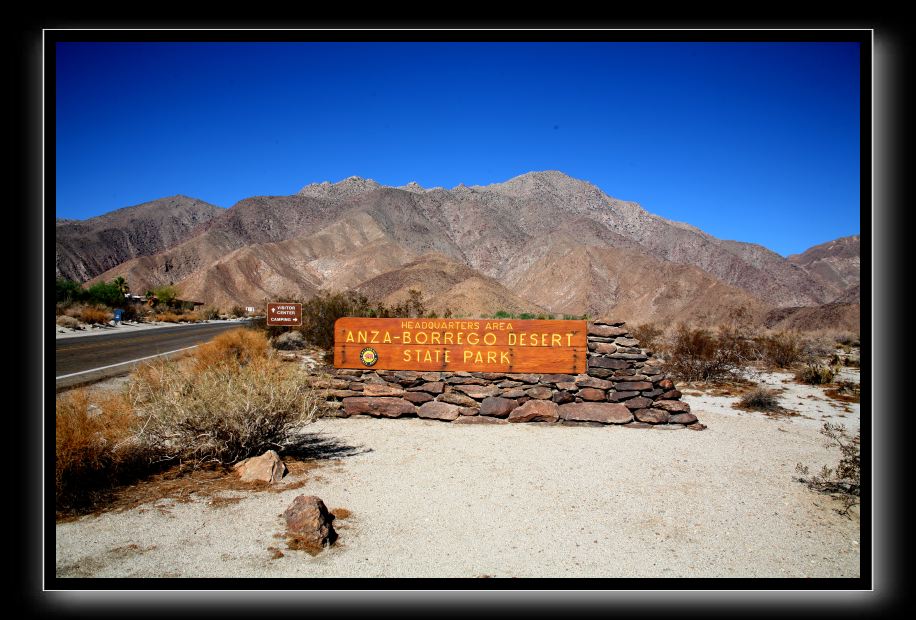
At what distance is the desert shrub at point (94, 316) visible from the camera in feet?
98.8

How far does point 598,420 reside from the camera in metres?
8.27

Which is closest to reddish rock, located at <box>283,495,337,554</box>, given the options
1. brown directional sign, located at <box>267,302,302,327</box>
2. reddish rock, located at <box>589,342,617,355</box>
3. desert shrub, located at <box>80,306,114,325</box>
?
reddish rock, located at <box>589,342,617,355</box>

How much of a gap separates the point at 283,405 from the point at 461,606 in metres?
3.80

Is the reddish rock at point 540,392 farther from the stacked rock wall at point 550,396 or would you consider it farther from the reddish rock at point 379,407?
the reddish rock at point 379,407

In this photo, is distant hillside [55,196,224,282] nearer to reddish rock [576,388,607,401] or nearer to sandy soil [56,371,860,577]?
reddish rock [576,388,607,401]

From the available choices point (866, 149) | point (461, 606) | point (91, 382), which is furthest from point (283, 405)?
point (91, 382)

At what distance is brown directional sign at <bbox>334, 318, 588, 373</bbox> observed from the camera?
27.0 feet

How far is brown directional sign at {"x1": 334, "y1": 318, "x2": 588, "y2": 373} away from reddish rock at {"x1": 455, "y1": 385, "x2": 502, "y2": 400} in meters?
0.32

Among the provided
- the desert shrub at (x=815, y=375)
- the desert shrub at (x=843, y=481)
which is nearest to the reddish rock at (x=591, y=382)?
the desert shrub at (x=843, y=481)

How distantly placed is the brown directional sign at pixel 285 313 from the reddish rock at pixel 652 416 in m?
6.36
